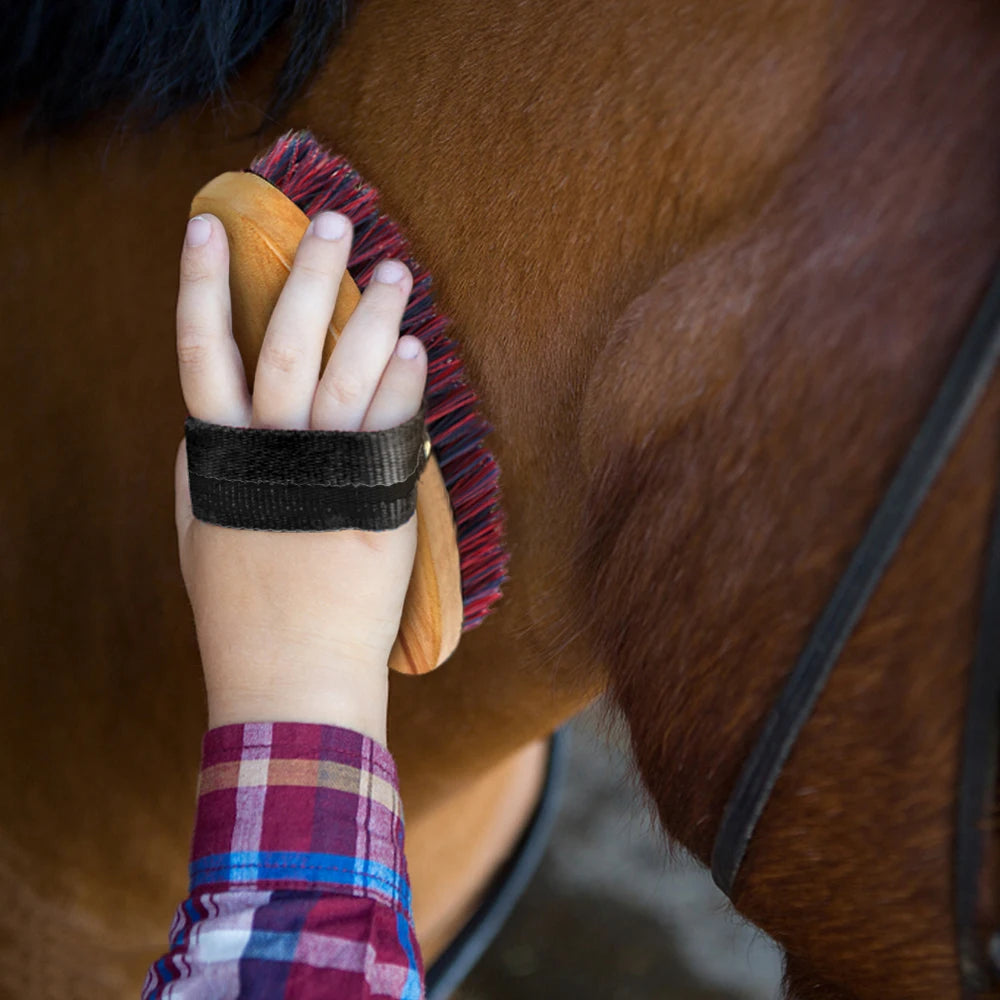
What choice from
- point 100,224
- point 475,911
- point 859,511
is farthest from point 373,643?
point 475,911

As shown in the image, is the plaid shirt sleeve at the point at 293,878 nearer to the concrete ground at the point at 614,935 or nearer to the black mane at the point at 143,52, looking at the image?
the black mane at the point at 143,52

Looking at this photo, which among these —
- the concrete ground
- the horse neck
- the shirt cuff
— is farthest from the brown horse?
the concrete ground

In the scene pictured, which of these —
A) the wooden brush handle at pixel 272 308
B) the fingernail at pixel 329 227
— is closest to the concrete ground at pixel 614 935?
the wooden brush handle at pixel 272 308

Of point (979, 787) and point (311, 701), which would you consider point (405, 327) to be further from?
point (979, 787)

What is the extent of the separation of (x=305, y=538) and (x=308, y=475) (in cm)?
3

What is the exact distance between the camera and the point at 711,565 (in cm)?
33

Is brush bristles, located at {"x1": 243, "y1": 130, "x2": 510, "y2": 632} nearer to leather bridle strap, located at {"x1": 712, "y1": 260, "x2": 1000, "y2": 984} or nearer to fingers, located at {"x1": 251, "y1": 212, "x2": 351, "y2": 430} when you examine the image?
fingers, located at {"x1": 251, "y1": 212, "x2": 351, "y2": 430}

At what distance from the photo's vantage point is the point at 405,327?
41 centimetres

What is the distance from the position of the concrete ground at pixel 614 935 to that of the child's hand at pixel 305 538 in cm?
101

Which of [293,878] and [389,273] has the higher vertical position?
[389,273]

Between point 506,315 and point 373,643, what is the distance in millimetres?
146

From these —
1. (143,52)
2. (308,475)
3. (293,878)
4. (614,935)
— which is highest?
(143,52)

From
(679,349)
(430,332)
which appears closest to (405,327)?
(430,332)

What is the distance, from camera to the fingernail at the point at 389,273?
15.4 inches
